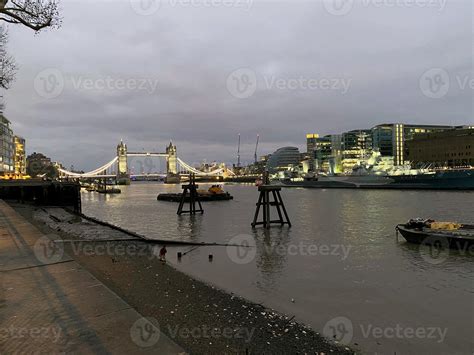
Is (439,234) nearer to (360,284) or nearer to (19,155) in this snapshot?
(360,284)

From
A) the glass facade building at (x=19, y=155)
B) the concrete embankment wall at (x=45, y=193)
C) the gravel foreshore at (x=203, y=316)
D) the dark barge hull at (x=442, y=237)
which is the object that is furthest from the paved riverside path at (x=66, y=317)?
the glass facade building at (x=19, y=155)

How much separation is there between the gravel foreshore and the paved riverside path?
119cm

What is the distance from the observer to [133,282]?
409 inches

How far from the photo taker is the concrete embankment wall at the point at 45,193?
4738 centimetres

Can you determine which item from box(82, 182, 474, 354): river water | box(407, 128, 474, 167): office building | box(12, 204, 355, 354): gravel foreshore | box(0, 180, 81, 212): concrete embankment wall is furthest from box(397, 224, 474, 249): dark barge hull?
box(407, 128, 474, 167): office building

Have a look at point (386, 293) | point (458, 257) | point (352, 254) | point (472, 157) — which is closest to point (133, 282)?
point (386, 293)

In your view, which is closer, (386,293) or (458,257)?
(386,293)

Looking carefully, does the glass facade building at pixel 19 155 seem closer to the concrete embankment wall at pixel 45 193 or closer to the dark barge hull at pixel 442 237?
the concrete embankment wall at pixel 45 193

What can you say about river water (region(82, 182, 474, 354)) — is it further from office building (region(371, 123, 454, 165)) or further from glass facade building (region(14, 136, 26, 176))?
office building (region(371, 123, 454, 165))

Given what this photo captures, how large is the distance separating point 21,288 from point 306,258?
1345 centimetres

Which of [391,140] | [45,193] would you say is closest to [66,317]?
[45,193]

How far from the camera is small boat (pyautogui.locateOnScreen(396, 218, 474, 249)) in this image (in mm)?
19062

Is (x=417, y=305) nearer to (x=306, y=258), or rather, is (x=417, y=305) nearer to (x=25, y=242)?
(x=306, y=258)

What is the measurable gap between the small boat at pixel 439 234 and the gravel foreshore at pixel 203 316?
47.9 feet
